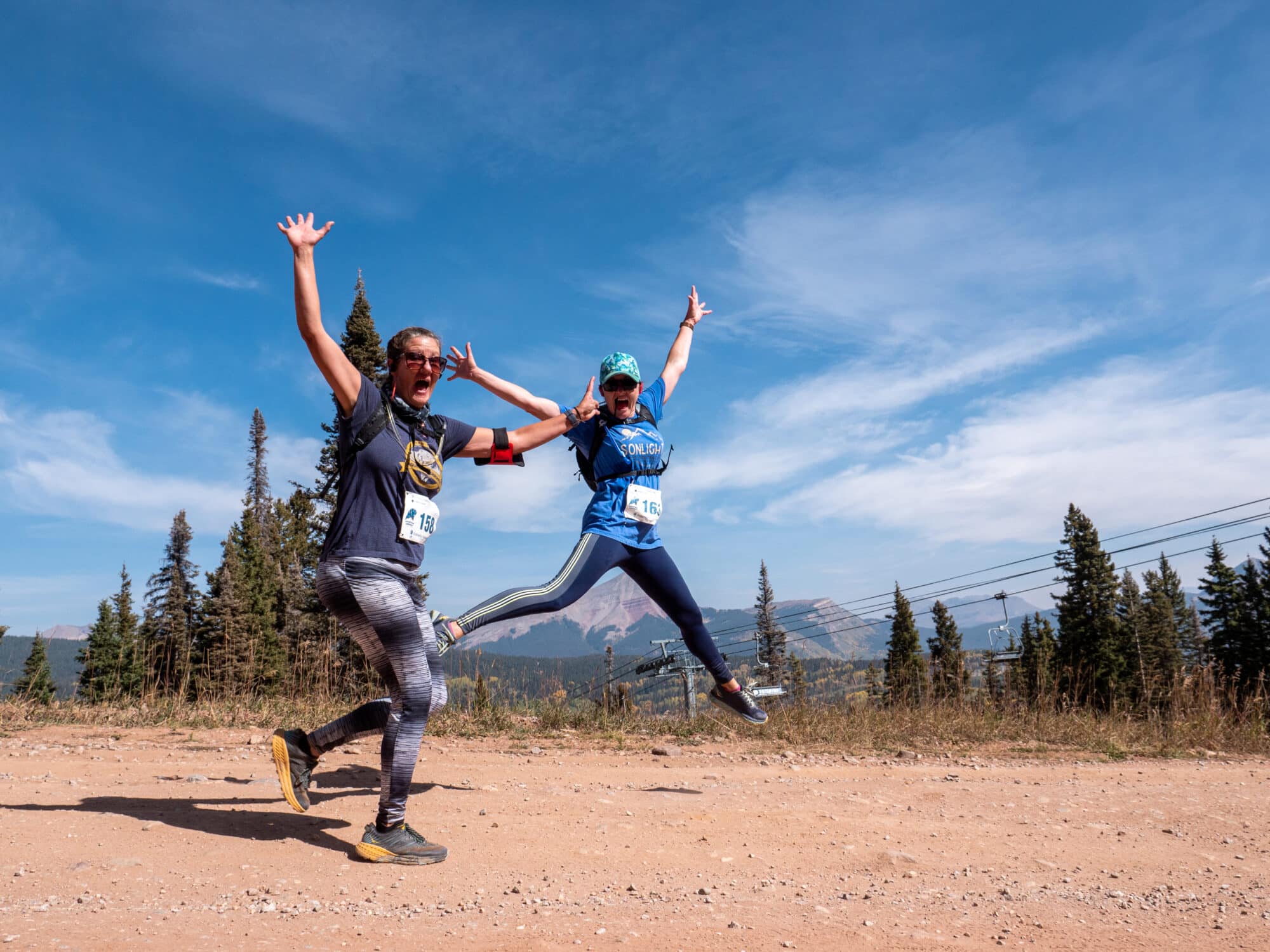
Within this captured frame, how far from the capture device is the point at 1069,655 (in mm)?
52688

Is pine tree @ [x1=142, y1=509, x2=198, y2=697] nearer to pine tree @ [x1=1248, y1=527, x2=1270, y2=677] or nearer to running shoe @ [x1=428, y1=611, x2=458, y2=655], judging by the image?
running shoe @ [x1=428, y1=611, x2=458, y2=655]

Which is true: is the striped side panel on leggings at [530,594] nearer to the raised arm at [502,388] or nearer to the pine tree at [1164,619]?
the raised arm at [502,388]

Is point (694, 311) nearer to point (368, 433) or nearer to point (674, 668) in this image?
point (368, 433)

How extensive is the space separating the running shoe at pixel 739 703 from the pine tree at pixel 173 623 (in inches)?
206

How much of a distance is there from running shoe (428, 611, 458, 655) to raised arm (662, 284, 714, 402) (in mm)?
2372

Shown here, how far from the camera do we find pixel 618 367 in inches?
228

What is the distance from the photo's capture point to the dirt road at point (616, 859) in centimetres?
274

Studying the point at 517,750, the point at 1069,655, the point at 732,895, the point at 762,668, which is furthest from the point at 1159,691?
the point at 1069,655

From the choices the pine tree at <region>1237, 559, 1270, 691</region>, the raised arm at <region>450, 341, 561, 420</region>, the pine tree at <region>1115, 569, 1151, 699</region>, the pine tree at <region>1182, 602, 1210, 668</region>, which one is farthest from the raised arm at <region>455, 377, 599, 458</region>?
the pine tree at <region>1182, 602, 1210, 668</region>

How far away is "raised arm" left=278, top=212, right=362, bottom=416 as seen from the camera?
3330mm

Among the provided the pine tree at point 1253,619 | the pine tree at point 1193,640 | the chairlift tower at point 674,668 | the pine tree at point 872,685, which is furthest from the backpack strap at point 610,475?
the pine tree at point 1193,640

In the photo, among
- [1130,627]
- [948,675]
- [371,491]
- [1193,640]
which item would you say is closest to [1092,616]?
[1130,627]

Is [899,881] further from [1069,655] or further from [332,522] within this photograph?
[1069,655]

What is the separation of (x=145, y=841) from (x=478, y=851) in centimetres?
148
